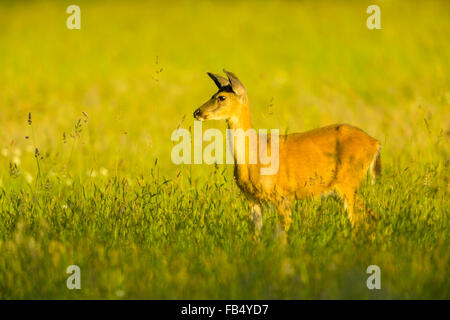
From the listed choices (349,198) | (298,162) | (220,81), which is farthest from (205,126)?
(349,198)

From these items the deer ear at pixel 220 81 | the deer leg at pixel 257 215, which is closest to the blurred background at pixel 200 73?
the deer ear at pixel 220 81

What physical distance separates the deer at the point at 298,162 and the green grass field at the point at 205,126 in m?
0.16

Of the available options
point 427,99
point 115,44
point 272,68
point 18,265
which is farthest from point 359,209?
point 115,44

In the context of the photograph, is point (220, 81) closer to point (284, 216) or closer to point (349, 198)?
point (284, 216)

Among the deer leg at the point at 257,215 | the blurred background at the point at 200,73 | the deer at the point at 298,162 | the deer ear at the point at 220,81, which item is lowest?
the deer leg at the point at 257,215

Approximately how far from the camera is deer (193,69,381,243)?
6.60 m

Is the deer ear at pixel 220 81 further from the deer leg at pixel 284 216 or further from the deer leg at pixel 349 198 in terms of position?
the deer leg at pixel 349 198

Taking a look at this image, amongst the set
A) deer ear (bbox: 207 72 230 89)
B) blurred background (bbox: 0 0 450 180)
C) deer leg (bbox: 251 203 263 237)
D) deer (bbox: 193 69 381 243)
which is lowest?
deer leg (bbox: 251 203 263 237)

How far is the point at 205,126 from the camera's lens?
35.4 feet

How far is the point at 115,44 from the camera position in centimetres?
2120

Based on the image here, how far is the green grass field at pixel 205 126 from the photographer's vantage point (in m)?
5.28

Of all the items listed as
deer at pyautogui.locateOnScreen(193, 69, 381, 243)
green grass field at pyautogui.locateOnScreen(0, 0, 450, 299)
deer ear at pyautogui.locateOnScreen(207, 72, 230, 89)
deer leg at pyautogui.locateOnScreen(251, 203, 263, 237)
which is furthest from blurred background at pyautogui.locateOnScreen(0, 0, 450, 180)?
deer leg at pyautogui.locateOnScreen(251, 203, 263, 237)

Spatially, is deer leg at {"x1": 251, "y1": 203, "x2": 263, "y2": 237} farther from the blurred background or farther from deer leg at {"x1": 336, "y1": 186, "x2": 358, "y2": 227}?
the blurred background

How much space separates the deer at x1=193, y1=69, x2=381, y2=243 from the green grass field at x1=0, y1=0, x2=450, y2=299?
0.16 m
